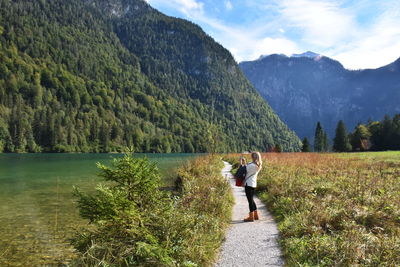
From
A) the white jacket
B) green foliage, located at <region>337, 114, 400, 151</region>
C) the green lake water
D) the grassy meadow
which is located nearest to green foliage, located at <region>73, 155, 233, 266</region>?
the green lake water

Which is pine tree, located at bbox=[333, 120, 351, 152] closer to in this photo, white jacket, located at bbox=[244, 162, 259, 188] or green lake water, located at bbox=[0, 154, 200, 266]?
green lake water, located at bbox=[0, 154, 200, 266]

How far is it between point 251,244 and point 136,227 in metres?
3.29

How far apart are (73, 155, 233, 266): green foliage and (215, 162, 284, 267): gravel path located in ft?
1.32

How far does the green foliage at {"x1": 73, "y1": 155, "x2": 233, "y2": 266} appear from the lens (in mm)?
6035

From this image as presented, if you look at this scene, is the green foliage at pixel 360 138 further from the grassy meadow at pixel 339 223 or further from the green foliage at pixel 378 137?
the grassy meadow at pixel 339 223

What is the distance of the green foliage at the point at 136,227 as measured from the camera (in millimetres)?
6035

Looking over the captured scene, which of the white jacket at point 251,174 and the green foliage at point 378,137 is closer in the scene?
the white jacket at point 251,174

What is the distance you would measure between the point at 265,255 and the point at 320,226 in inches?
81.6

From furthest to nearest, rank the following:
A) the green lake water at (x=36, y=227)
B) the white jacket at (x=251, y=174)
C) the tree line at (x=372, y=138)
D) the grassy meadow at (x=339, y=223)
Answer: the tree line at (x=372, y=138) → the white jacket at (x=251, y=174) → the green lake water at (x=36, y=227) → the grassy meadow at (x=339, y=223)

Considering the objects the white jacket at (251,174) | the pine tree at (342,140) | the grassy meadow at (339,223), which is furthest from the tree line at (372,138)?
the white jacket at (251,174)

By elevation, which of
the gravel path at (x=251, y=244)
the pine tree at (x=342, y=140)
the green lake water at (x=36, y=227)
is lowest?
the green lake water at (x=36, y=227)

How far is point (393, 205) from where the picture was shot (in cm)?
952

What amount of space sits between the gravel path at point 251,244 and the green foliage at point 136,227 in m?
0.40

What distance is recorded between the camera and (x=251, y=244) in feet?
27.6
